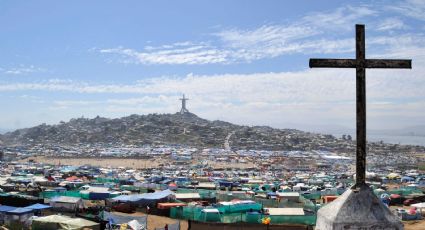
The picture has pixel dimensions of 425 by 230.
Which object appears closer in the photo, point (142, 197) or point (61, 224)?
point (61, 224)

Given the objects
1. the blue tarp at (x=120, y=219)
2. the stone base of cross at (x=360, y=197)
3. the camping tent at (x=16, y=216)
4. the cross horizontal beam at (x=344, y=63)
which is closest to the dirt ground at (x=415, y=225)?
the blue tarp at (x=120, y=219)

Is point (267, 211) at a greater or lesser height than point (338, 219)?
lesser

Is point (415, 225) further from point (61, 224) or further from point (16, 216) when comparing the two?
point (16, 216)

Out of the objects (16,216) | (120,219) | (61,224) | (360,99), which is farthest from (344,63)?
(16,216)

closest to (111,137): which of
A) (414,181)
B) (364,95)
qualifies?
(414,181)

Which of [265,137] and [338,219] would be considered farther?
[265,137]

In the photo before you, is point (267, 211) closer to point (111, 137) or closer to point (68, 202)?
point (68, 202)

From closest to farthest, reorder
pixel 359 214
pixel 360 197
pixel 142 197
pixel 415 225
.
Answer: pixel 359 214, pixel 360 197, pixel 415 225, pixel 142 197

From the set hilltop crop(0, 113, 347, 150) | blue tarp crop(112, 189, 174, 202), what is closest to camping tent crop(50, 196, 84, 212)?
blue tarp crop(112, 189, 174, 202)
